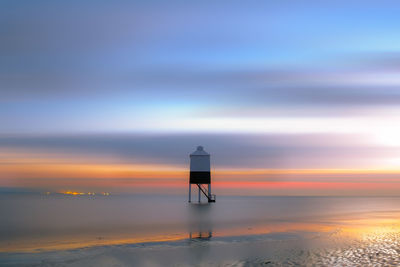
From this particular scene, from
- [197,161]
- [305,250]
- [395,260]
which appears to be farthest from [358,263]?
[197,161]

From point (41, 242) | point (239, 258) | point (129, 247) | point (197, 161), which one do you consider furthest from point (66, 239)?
point (197, 161)

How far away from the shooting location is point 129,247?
26953 mm

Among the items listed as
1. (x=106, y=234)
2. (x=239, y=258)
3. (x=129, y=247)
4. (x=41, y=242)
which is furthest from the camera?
(x=106, y=234)

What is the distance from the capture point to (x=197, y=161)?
7012 cm

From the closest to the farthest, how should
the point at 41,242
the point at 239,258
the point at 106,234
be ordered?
the point at 239,258, the point at 41,242, the point at 106,234

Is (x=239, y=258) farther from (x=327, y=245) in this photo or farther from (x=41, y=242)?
(x=41, y=242)

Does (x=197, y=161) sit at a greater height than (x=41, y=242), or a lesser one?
greater

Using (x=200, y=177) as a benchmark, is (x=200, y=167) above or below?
above

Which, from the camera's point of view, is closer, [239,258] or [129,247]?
[239,258]

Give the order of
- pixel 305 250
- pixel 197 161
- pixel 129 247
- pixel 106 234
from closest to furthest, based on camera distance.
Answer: pixel 305 250 < pixel 129 247 < pixel 106 234 < pixel 197 161

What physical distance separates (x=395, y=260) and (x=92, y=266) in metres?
12.6

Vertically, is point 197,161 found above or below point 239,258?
above

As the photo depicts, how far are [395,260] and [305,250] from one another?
16.7 feet

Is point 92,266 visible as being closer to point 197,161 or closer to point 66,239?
point 66,239
